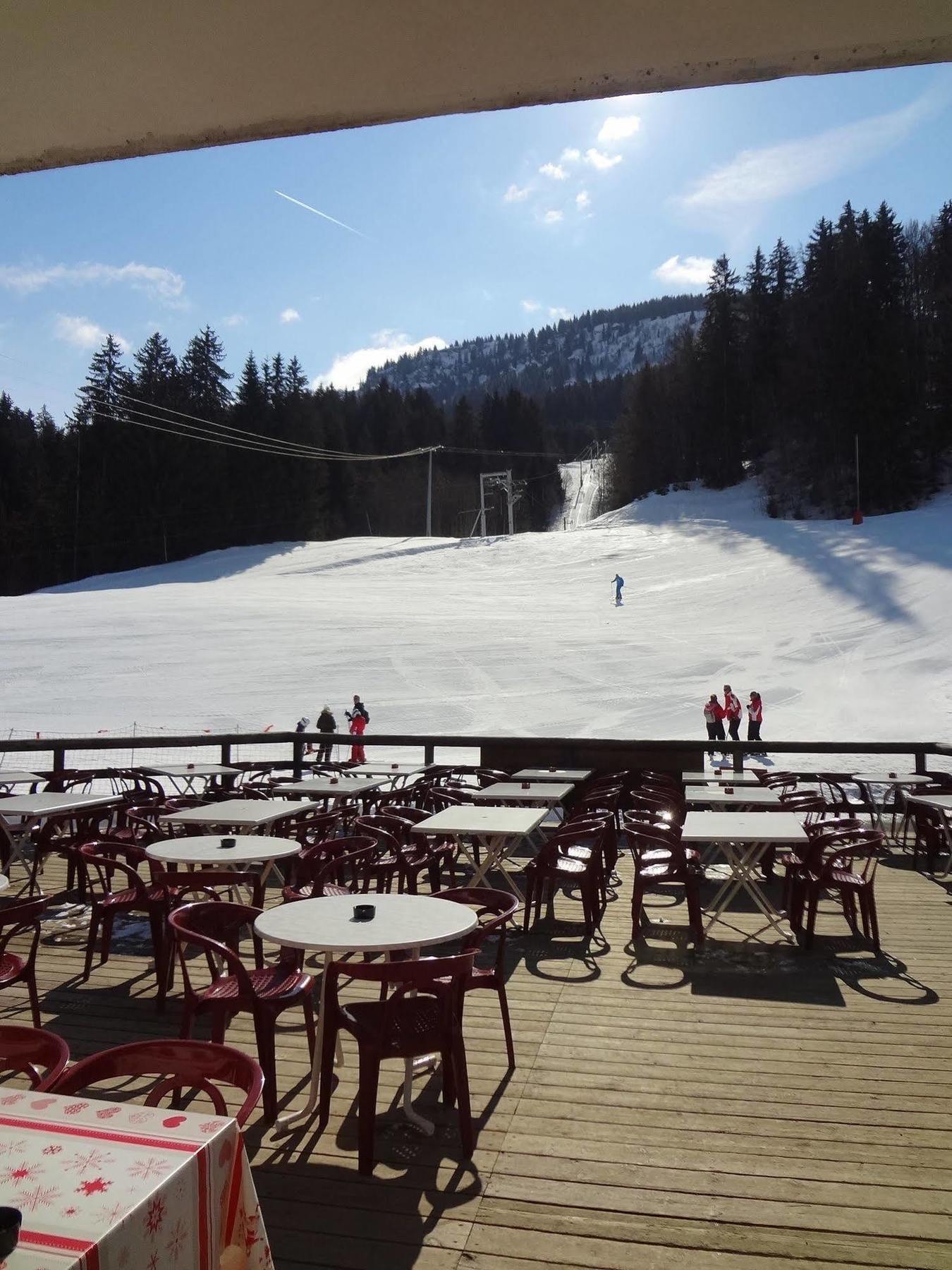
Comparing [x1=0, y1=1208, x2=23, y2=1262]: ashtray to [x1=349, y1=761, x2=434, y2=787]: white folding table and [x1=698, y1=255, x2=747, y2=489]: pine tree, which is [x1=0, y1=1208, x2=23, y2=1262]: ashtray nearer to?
[x1=349, y1=761, x2=434, y2=787]: white folding table

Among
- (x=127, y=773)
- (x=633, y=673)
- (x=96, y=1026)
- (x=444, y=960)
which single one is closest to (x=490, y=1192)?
(x=444, y=960)

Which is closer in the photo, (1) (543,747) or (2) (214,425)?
(1) (543,747)

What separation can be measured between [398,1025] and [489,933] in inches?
36.9

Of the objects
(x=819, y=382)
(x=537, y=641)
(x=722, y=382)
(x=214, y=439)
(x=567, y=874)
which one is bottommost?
(x=567, y=874)

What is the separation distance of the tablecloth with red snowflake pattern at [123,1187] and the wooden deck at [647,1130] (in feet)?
3.52

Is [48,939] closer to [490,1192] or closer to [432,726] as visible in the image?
[490,1192]

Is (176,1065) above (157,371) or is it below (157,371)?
below

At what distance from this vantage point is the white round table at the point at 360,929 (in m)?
3.40

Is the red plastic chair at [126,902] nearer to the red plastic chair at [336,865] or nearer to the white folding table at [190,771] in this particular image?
the red plastic chair at [336,865]

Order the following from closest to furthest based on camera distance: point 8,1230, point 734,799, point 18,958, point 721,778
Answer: point 8,1230
point 18,958
point 734,799
point 721,778

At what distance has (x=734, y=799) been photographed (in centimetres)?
777

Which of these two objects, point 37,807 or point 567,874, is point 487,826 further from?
point 37,807

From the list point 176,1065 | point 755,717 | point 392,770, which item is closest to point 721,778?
point 392,770

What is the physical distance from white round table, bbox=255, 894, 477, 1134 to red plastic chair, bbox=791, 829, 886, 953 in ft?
9.51
